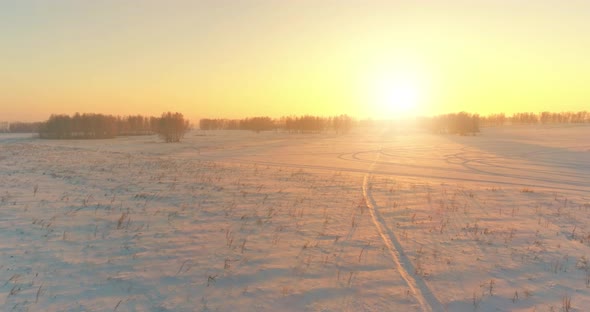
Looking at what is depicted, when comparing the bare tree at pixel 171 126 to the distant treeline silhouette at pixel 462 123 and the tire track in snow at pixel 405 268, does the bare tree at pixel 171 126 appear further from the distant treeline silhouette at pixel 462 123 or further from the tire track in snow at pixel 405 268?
the distant treeline silhouette at pixel 462 123

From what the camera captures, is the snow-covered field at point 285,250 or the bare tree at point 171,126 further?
the bare tree at point 171,126

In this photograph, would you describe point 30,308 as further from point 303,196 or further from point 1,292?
point 303,196

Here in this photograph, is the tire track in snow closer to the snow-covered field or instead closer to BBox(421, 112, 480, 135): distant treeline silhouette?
the snow-covered field

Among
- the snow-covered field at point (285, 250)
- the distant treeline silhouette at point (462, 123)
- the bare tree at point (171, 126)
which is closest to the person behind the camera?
the snow-covered field at point (285, 250)

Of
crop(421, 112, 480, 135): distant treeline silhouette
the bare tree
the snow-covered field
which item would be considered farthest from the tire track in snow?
crop(421, 112, 480, 135): distant treeline silhouette

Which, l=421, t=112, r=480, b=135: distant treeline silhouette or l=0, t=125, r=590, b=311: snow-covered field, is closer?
l=0, t=125, r=590, b=311: snow-covered field

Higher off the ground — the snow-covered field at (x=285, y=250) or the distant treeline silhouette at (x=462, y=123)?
the distant treeline silhouette at (x=462, y=123)

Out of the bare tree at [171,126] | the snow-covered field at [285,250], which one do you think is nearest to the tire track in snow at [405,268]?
the snow-covered field at [285,250]

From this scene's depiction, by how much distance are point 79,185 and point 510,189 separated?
21.3 m

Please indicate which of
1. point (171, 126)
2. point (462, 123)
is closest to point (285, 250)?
point (171, 126)

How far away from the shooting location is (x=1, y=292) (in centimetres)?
578

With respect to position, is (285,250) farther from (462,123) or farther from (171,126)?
(462,123)

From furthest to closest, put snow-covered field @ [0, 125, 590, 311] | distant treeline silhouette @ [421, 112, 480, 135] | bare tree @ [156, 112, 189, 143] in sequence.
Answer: distant treeline silhouette @ [421, 112, 480, 135]
bare tree @ [156, 112, 189, 143]
snow-covered field @ [0, 125, 590, 311]

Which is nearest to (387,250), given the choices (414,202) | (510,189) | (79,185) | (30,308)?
(414,202)
